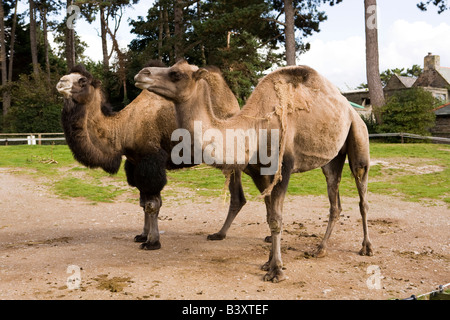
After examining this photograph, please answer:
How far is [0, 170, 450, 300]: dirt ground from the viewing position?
4.65 metres

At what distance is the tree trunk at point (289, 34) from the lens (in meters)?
21.5

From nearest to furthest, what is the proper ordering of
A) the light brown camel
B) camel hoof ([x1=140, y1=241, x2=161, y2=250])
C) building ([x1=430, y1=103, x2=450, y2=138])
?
the light brown camel
camel hoof ([x1=140, y1=241, x2=161, y2=250])
building ([x1=430, y1=103, x2=450, y2=138])

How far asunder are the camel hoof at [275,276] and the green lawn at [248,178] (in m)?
5.97

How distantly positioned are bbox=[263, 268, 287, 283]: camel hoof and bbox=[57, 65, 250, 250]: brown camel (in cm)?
204

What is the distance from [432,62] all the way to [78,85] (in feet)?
167

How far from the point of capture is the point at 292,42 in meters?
21.7

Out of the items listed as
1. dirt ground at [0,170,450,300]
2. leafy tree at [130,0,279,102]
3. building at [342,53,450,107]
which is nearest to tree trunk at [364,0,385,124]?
leafy tree at [130,0,279,102]

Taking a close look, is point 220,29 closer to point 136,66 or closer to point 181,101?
point 136,66

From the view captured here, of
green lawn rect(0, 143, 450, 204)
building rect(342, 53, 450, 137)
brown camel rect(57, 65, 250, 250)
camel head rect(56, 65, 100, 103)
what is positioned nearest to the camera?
camel head rect(56, 65, 100, 103)

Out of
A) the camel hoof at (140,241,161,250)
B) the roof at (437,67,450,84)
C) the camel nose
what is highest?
the roof at (437,67,450,84)

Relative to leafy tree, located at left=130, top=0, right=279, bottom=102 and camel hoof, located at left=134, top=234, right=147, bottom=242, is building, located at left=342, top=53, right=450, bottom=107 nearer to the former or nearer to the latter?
leafy tree, located at left=130, top=0, right=279, bottom=102

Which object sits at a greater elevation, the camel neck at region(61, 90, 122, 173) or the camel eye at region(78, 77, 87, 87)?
the camel eye at region(78, 77, 87, 87)

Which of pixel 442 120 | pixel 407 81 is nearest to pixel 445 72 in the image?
pixel 407 81

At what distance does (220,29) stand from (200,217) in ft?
46.4
